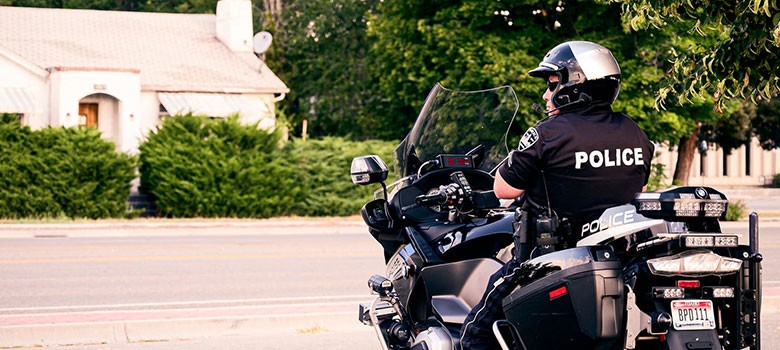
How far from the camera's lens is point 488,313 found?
518 centimetres

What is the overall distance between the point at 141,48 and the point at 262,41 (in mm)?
3898

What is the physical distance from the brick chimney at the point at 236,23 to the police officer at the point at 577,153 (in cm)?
3242

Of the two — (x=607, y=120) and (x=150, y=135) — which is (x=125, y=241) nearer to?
(x=150, y=135)

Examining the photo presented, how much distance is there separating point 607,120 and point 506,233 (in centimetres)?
97

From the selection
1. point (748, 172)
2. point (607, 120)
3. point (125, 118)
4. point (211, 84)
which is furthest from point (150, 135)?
point (748, 172)

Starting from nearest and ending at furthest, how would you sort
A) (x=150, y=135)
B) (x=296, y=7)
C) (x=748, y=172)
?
(x=150, y=135)
(x=296, y=7)
(x=748, y=172)

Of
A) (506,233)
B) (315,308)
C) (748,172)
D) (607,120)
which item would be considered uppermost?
(607,120)

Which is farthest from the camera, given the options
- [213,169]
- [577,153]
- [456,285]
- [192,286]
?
[213,169]

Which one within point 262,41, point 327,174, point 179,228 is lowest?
point 179,228

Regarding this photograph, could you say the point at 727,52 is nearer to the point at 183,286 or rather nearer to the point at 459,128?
the point at 459,128

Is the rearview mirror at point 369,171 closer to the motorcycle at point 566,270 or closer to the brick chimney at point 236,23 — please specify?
the motorcycle at point 566,270

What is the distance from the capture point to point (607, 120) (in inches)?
197

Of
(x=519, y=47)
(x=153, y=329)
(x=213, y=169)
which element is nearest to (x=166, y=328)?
(x=153, y=329)

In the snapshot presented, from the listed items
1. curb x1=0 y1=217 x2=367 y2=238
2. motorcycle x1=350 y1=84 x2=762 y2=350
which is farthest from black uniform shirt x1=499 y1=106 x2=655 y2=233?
curb x1=0 y1=217 x2=367 y2=238
